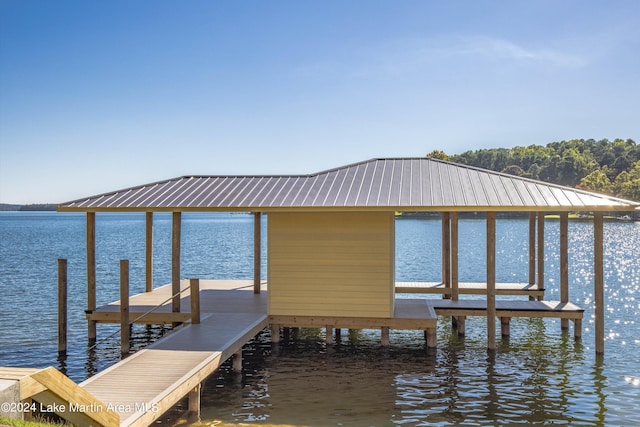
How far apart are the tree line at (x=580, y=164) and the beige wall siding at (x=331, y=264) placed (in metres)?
100

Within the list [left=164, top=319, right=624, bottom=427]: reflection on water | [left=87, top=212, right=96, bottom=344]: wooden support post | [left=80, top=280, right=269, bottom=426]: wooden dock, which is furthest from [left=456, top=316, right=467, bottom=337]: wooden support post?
[left=87, top=212, right=96, bottom=344]: wooden support post

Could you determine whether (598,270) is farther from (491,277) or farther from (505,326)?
(505,326)

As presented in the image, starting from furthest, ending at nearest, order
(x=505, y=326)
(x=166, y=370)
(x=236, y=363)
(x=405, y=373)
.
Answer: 1. (x=505, y=326)
2. (x=405, y=373)
3. (x=236, y=363)
4. (x=166, y=370)

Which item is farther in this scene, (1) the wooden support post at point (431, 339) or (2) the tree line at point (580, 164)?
(2) the tree line at point (580, 164)

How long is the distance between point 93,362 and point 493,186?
10.9 meters

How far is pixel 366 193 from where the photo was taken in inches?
592

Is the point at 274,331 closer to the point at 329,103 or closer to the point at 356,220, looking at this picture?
the point at 356,220

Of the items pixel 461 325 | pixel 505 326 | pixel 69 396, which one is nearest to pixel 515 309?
pixel 505 326

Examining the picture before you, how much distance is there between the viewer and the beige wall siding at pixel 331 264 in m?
15.0

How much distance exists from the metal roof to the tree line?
9782cm

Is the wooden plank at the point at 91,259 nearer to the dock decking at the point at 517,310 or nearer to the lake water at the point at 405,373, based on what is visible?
the lake water at the point at 405,373

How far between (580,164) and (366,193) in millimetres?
123097

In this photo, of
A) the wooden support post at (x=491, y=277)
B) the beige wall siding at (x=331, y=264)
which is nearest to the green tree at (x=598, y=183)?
the wooden support post at (x=491, y=277)

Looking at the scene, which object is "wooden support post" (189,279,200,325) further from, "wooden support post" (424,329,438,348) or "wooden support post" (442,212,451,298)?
"wooden support post" (442,212,451,298)
